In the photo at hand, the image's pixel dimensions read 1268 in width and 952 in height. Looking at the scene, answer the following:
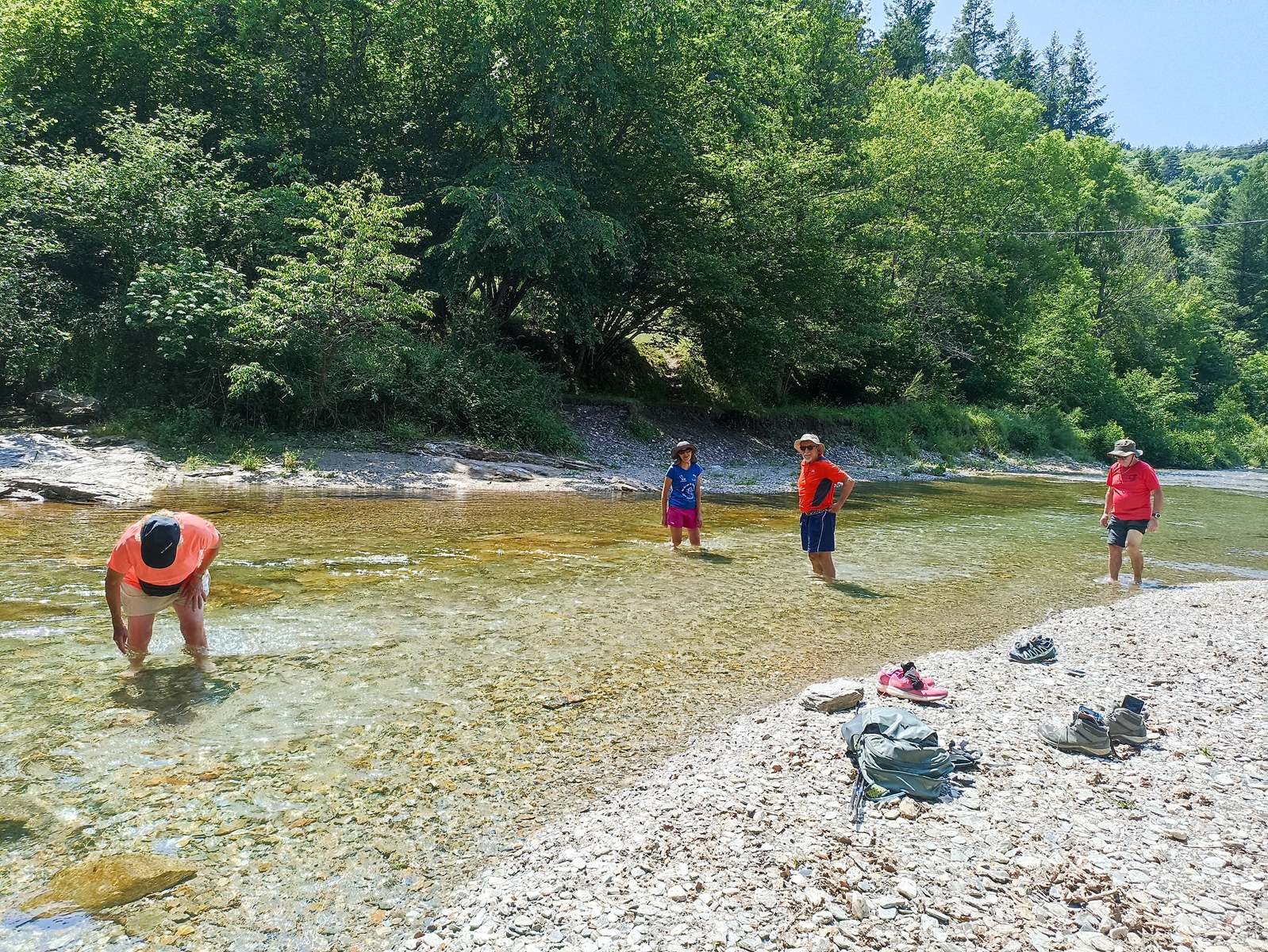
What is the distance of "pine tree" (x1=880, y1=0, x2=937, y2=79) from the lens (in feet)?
245

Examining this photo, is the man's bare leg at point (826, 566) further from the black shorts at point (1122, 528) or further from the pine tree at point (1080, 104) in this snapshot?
the pine tree at point (1080, 104)

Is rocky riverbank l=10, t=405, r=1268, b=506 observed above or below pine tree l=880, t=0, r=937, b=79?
below

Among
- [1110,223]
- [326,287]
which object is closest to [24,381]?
[326,287]

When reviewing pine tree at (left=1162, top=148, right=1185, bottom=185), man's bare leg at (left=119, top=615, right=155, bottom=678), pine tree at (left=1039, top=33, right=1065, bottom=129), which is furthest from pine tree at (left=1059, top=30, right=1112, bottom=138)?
man's bare leg at (left=119, top=615, right=155, bottom=678)

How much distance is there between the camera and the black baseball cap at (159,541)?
5539 mm

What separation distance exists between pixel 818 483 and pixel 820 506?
298 millimetres

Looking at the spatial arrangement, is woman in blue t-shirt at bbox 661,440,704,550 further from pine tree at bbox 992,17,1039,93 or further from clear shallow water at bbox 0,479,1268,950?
pine tree at bbox 992,17,1039,93

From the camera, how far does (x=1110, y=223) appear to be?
2427 inches

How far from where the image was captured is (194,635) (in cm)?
635

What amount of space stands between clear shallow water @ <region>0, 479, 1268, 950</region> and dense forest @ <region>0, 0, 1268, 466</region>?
687 centimetres

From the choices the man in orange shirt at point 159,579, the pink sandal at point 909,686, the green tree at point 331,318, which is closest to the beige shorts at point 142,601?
the man in orange shirt at point 159,579

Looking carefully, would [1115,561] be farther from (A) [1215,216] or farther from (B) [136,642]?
(A) [1215,216]

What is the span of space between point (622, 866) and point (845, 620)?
5315 millimetres

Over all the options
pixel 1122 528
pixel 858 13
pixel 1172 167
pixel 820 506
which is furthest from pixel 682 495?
pixel 1172 167
